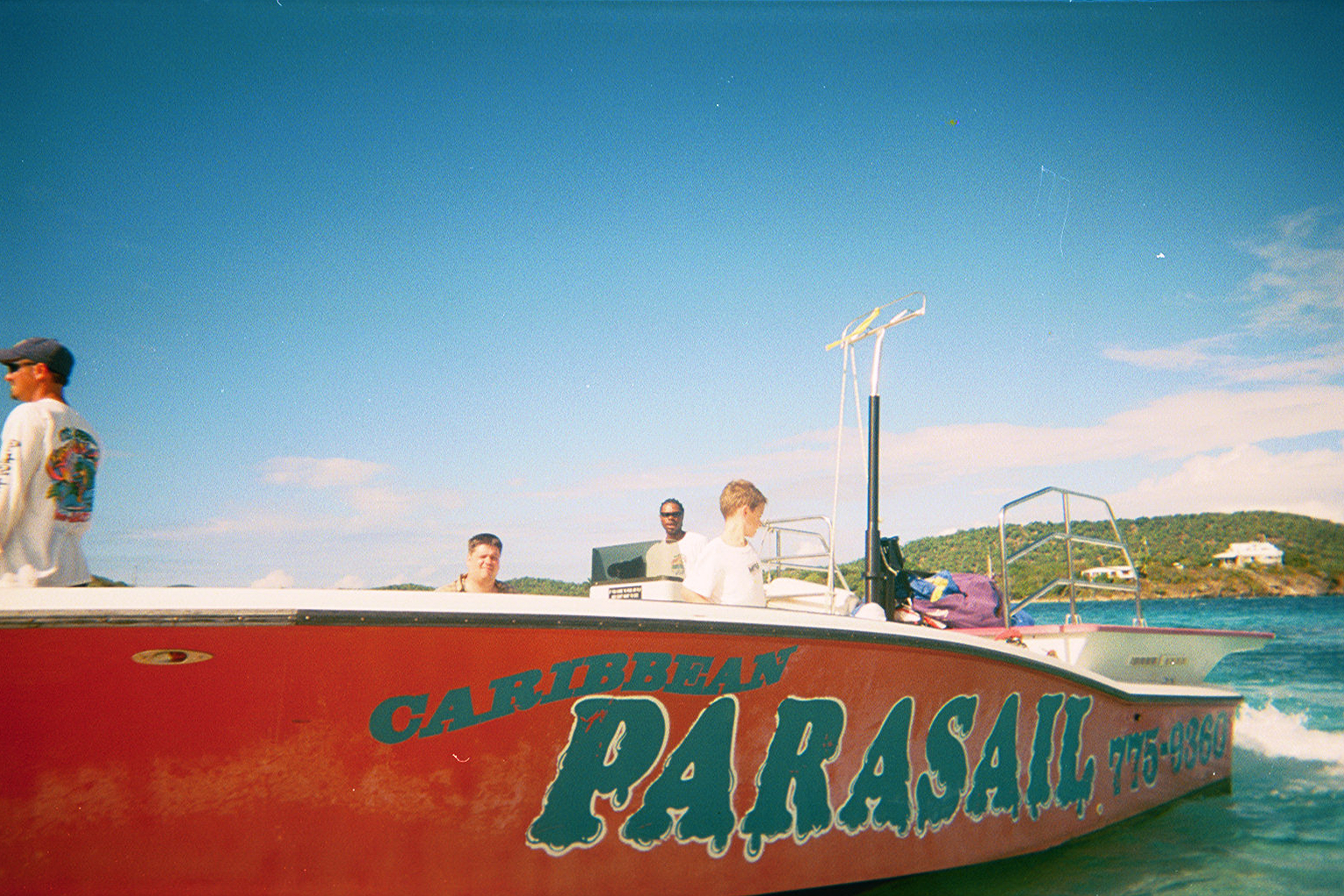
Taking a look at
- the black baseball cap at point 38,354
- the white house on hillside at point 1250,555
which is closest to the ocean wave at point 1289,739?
the black baseball cap at point 38,354

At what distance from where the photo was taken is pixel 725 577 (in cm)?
341

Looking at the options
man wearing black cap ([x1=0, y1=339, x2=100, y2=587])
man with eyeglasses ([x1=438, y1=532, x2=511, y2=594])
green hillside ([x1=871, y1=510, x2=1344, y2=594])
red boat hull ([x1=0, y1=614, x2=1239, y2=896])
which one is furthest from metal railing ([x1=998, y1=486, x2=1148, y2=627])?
green hillside ([x1=871, y1=510, x2=1344, y2=594])

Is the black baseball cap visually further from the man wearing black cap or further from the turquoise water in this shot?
the turquoise water

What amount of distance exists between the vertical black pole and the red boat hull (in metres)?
1.10

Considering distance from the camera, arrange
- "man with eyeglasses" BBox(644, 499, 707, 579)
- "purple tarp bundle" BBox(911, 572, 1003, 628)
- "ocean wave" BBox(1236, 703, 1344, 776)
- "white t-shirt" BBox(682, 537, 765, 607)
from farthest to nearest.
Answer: "ocean wave" BBox(1236, 703, 1344, 776) < "purple tarp bundle" BBox(911, 572, 1003, 628) < "man with eyeglasses" BBox(644, 499, 707, 579) < "white t-shirt" BBox(682, 537, 765, 607)

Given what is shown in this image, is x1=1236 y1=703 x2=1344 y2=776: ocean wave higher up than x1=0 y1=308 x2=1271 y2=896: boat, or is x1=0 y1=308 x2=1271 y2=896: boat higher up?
x1=0 y1=308 x2=1271 y2=896: boat

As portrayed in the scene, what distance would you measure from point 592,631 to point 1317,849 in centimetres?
479

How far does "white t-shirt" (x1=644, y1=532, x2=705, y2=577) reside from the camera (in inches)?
177

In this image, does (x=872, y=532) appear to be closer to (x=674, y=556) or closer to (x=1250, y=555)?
(x=674, y=556)

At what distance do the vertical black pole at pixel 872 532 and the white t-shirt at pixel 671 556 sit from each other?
957 mm

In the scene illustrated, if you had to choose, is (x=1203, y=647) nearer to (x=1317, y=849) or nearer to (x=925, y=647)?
(x=1317, y=849)

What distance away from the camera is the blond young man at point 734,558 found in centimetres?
338

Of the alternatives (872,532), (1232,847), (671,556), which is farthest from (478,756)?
(1232,847)

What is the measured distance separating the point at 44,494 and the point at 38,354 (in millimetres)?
465
